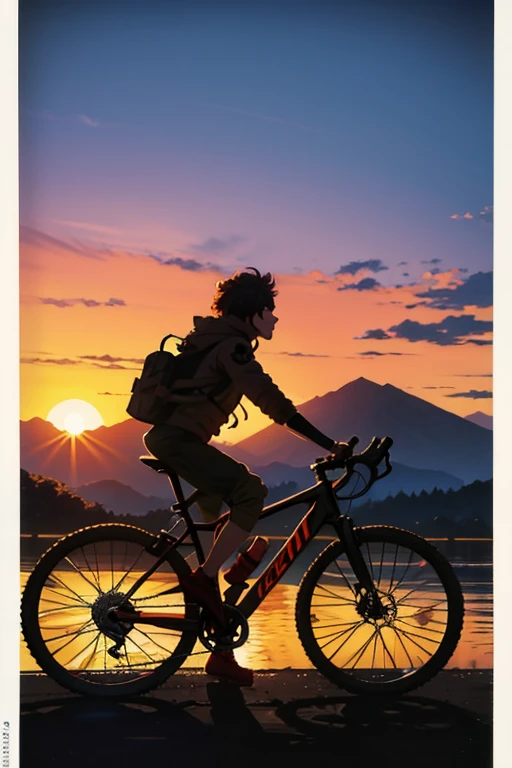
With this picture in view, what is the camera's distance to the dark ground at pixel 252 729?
3346 mm

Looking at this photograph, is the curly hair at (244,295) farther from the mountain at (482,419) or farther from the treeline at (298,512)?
the mountain at (482,419)

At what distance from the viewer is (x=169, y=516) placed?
12.2 ft

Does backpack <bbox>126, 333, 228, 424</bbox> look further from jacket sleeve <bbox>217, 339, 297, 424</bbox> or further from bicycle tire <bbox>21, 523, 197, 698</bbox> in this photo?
bicycle tire <bbox>21, 523, 197, 698</bbox>

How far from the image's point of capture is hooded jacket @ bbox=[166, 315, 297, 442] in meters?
3.43

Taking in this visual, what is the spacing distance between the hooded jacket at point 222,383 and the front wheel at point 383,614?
63 cm

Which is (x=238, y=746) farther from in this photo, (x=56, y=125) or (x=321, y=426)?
(x=56, y=125)

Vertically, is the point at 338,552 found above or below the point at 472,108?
below

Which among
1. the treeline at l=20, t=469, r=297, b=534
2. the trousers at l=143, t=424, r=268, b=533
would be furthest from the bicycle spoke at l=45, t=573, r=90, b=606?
the trousers at l=143, t=424, r=268, b=533

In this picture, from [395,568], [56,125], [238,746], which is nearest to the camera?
[238,746]

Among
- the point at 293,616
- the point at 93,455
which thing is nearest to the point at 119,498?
the point at 93,455

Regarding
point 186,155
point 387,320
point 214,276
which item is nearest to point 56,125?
point 186,155

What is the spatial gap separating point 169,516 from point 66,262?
114 cm

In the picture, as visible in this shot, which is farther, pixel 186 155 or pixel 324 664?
pixel 186 155

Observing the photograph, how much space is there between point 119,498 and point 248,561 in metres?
0.64
